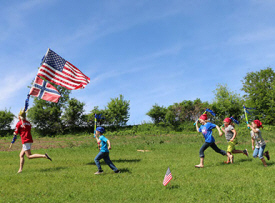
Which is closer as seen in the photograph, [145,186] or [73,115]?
[145,186]

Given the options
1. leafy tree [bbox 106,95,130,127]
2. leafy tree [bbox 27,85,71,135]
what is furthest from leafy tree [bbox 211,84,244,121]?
leafy tree [bbox 27,85,71,135]

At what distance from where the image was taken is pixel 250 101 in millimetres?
47375

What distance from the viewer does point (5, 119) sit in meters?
45.4

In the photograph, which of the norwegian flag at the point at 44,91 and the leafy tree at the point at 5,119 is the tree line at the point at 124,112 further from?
the norwegian flag at the point at 44,91

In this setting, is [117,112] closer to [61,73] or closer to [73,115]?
[73,115]

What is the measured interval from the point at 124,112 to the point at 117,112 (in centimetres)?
148

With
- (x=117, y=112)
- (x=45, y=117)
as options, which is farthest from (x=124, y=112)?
(x=45, y=117)

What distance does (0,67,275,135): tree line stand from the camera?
41844 mm

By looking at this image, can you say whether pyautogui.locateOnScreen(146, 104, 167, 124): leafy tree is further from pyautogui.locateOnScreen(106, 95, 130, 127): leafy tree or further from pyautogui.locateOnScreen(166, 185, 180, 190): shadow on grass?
pyautogui.locateOnScreen(166, 185, 180, 190): shadow on grass

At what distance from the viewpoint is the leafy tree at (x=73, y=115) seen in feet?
136

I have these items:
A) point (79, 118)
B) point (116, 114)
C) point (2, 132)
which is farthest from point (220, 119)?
point (2, 132)

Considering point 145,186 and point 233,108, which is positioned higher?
point 233,108

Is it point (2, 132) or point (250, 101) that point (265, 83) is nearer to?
point (250, 101)

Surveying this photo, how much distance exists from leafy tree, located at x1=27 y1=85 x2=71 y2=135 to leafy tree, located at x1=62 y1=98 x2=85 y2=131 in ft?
4.24
